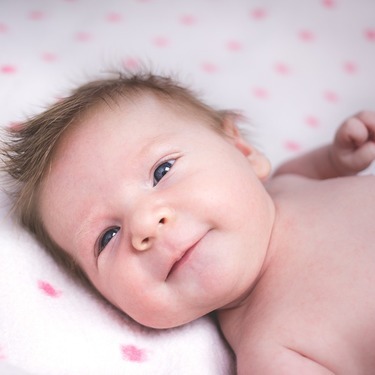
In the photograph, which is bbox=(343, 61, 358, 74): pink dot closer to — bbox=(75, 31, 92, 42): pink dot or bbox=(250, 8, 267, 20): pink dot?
bbox=(250, 8, 267, 20): pink dot

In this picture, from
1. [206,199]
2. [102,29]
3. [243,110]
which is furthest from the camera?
[102,29]

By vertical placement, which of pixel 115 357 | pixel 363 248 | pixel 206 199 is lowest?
pixel 115 357

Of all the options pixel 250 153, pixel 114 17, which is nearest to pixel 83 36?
pixel 114 17

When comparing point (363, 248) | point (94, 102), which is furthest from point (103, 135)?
point (363, 248)

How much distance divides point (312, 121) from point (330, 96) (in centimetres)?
10

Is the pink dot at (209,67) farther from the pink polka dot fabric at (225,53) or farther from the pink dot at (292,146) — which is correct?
the pink dot at (292,146)

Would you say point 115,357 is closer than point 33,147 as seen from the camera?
Yes

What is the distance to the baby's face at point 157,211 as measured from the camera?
121cm

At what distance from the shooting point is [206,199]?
4.04 feet

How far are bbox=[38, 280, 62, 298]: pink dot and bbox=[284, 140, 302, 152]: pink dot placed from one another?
0.76 m

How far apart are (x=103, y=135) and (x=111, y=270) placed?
0.25 metres

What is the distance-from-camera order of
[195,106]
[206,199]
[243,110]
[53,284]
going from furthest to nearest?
[243,110] → [195,106] → [53,284] → [206,199]

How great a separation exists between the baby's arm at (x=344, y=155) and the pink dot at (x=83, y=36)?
69 cm

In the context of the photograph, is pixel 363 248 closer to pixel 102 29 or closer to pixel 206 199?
pixel 206 199
